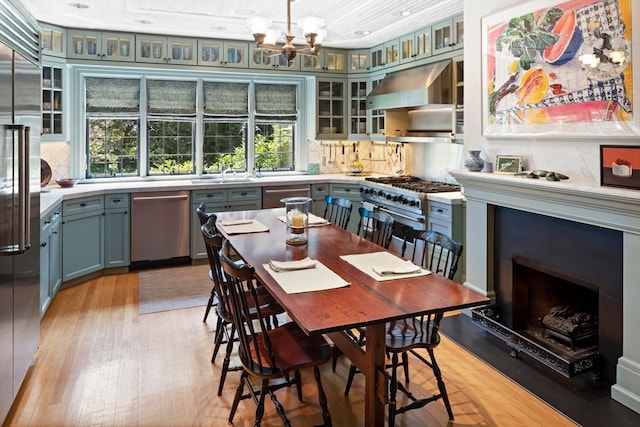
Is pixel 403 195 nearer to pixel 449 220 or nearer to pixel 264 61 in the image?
pixel 449 220

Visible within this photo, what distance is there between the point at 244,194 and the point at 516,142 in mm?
3369

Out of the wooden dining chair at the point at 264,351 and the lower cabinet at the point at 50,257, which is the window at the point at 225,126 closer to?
the lower cabinet at the point at 50,257

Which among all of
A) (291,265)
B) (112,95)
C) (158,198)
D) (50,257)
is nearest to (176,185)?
(158,198)

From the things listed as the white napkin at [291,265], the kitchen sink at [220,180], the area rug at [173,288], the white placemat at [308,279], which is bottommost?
the area rug at [173,288]

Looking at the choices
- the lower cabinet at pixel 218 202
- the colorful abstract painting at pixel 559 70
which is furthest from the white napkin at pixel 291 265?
the lower cabinet at pixel 218 202

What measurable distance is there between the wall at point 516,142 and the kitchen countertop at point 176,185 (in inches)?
29.9

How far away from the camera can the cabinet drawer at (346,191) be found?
6.33 metres

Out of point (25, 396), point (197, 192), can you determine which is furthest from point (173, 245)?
point (25, 396)

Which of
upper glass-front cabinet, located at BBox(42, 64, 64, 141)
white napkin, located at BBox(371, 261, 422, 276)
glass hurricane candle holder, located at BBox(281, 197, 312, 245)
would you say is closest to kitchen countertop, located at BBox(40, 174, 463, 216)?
upper glass-front cabinet, located at BBox(42, 64, 64, 141)

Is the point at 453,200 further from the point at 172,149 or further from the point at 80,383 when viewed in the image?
the point at 172,149

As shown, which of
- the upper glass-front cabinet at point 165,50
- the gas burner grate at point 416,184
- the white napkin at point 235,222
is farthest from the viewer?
the upper glass-front cabinet at point 165,50

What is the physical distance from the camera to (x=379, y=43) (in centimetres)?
634

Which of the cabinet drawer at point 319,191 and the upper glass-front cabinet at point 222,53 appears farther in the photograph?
the cabinet drawer at point 319,191

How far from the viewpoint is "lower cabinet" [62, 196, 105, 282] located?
4840 mm
